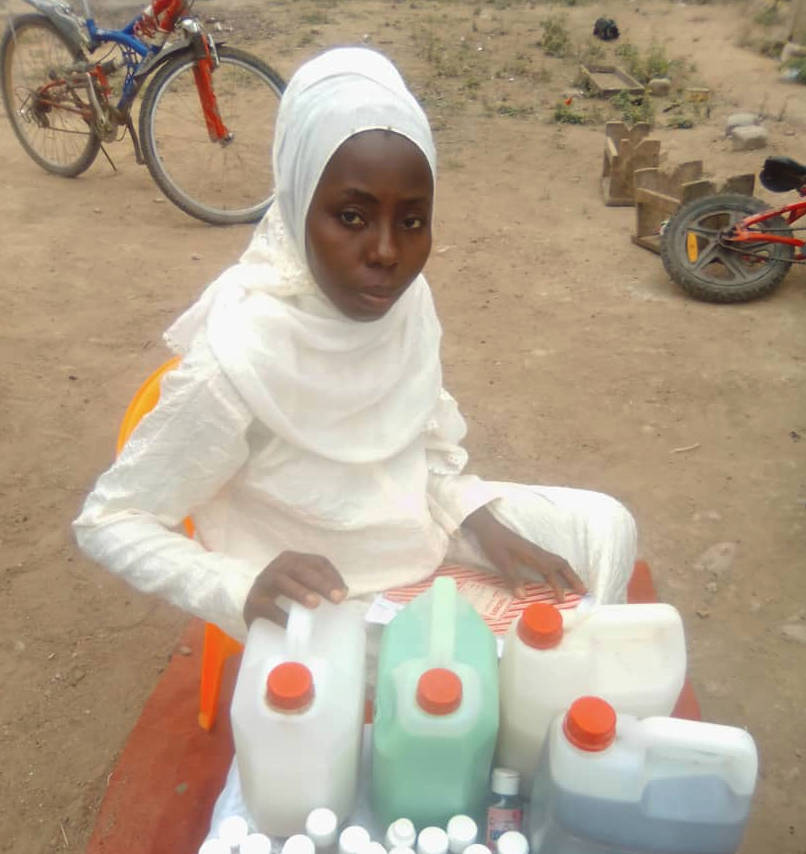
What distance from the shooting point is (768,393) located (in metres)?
3.25

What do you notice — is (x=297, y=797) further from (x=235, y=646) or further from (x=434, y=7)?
(x=434, y=7)

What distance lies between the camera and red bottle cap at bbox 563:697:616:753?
993 mm

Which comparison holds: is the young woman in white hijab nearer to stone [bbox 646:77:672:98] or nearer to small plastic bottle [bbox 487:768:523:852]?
small plastic bottle [bbox 487:768:523:852]

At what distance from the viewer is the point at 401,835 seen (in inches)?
43.2

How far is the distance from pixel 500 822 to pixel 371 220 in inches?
34.5

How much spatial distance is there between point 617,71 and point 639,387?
4.82m

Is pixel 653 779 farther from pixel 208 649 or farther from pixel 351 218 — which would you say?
pixel 208 649

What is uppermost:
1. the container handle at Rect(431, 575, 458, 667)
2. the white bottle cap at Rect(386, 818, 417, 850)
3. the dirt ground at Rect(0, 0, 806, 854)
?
the container handle at Rect(431, 575, 458, 667)

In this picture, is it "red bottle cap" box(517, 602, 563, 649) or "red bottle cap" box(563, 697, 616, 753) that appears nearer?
"red bottle cap" box(563, 697, 616, 753)

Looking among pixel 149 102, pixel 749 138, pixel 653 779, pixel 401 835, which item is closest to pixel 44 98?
pixel 149 102

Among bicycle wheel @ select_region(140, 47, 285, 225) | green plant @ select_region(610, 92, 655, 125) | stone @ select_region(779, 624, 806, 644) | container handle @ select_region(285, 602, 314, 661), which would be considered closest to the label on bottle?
container handle @ select_region(285, 602, 314, 661)

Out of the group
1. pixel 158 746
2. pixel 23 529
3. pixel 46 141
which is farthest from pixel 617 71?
pixel 158 746

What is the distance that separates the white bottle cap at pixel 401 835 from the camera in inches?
43.2

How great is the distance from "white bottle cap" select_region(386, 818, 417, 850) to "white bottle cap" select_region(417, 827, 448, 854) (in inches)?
0.5
